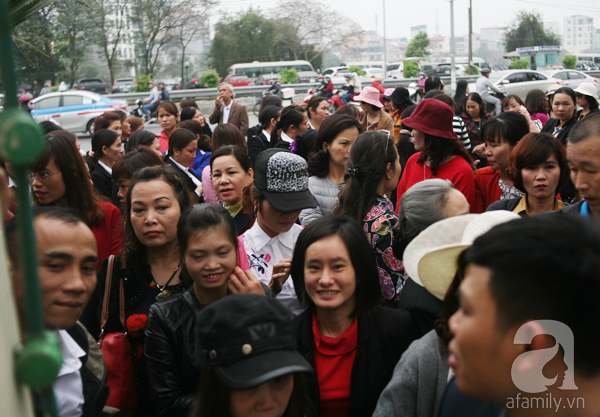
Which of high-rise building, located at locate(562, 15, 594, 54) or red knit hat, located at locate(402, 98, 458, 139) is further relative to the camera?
high-rise building, located at locate(562, 15, 594, 54)

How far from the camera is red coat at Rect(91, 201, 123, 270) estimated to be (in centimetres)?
328

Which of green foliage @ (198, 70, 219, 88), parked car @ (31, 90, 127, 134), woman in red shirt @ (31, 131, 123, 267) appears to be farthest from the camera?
green foliage @ (198, 70, 219, 88)

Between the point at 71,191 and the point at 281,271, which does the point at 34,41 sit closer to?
the point at 71,191

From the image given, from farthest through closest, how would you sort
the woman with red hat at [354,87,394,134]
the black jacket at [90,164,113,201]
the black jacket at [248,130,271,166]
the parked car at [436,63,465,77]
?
the parked car at [436,63,465,77] < the woman with red hat at [354,87,394,134] < the black jacket at [248,130,271,166] < the black jacket at [90,164,113,201]

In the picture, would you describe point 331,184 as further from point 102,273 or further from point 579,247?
point 579,247

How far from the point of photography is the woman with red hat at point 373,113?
22.5ft

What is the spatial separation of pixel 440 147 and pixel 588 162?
5.32 ft

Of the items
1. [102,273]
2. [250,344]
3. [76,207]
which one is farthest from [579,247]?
[76,207]

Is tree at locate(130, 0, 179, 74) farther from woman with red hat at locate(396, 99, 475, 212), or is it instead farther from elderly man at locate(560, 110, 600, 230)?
elderly man at locate(560, 110, 600, 230)

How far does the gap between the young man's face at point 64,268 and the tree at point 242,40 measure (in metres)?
51.0

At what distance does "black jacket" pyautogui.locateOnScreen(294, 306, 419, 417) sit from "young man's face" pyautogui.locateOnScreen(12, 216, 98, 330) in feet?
3.40

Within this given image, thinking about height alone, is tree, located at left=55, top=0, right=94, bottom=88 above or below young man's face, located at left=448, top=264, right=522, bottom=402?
above

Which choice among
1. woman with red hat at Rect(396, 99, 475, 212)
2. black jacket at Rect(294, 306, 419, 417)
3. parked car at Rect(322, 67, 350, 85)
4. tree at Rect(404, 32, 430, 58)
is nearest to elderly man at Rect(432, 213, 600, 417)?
black jacket at Rect(294, 306, 419, 417)

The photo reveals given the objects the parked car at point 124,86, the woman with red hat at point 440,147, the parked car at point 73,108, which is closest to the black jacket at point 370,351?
the woman with red hat at point 440,147
